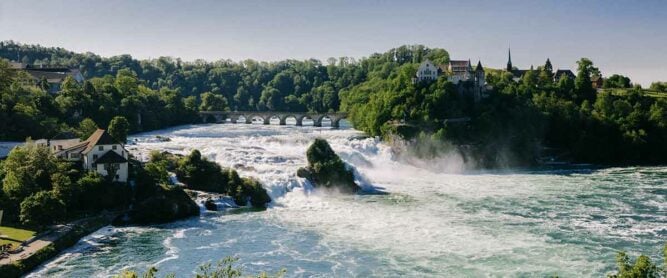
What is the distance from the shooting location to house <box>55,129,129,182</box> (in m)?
46.7

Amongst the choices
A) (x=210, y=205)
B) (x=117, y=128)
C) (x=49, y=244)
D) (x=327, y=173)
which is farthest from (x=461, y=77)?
(x=49, y=244)

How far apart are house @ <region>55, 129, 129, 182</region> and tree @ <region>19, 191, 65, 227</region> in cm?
693

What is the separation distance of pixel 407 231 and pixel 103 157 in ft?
81.8

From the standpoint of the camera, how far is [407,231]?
41375 mm

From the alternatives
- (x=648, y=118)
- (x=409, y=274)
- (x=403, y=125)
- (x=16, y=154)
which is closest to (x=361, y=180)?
(x=403, y=125)

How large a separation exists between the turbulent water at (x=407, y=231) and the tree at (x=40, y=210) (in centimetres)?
296

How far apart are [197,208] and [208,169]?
6.37 meters

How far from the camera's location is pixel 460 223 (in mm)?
43469

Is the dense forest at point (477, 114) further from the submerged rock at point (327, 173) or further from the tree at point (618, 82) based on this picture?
the submerged rock at point (327, 173)

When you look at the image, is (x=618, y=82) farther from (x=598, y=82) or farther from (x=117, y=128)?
(x=117, y=128)

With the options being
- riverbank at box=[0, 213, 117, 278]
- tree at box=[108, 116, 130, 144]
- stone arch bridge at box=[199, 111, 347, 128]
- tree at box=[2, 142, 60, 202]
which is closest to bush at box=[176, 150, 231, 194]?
riverbank at box=[0, 213, 117, 278]

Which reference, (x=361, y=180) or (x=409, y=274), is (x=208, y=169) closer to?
(x=361, y=180)

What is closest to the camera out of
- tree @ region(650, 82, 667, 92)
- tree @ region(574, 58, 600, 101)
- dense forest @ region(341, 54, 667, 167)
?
dense forest @ region(341, 54, 667, 167)

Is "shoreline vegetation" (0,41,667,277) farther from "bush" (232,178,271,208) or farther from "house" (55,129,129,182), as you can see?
"house" (55,129,129,182)
